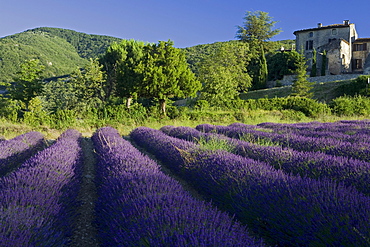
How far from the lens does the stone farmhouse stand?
38.3 meters

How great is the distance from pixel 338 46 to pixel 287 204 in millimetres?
41574

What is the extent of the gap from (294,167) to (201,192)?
143 cm

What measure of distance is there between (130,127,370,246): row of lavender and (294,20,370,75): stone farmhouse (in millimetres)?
38952

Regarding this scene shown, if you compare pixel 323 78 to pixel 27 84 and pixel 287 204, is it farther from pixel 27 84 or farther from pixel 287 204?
pixel 287 204

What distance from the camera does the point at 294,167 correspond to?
13.8 feet

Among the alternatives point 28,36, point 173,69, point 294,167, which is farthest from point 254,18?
point 28,36

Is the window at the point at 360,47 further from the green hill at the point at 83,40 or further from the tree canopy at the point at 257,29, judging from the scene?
the green hill at the point at 83,40

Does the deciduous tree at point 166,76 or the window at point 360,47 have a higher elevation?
the window at point 360,47

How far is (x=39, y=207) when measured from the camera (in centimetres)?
262

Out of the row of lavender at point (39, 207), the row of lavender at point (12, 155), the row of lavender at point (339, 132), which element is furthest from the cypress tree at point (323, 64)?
the row of lavender at point (39, 207)

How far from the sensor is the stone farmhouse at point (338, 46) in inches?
1507

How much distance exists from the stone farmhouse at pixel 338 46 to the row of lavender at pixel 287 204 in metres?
39.0

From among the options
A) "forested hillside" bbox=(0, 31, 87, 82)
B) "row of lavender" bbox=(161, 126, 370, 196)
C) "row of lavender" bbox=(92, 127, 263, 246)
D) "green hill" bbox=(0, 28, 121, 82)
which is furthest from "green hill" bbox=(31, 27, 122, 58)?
"row of lavender" bbox=(92, 127, 263, 246)

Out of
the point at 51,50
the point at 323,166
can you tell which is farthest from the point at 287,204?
the point at 51,50
